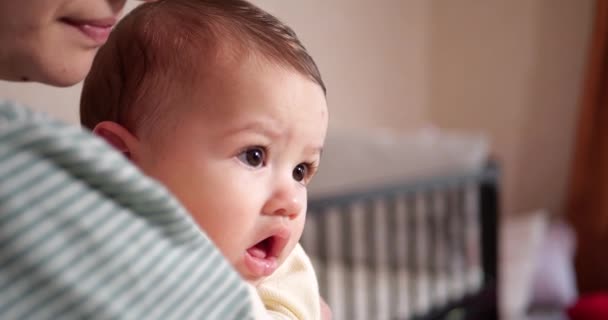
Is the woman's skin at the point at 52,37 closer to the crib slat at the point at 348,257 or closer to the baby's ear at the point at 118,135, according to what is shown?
the baby's ear at the point at 118,135

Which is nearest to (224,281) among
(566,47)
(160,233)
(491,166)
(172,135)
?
(160,233)

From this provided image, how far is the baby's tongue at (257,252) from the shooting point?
431mm

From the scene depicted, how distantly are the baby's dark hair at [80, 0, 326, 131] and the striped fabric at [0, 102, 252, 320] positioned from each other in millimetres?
157

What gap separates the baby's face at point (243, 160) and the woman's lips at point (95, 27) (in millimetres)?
77

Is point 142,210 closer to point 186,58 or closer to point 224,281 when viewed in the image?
point 224,281

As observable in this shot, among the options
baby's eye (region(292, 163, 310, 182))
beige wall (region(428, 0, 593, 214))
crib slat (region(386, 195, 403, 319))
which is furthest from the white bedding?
baby's eye (region(292, 163, 310, 182))

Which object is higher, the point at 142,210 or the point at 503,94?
the point at 142,210

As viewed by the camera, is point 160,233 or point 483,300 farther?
point 483,300

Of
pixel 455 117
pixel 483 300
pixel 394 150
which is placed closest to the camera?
pixel 483 300

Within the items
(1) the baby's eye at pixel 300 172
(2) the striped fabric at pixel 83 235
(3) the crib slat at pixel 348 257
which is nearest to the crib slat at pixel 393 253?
(3) the crib slat at pixel 348 257

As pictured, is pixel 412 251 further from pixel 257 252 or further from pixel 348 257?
pixel 257 252

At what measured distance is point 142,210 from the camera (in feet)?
0.93

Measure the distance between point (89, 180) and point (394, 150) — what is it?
217 cm

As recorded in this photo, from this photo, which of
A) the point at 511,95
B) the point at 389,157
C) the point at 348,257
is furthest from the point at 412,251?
the point at 511,95
